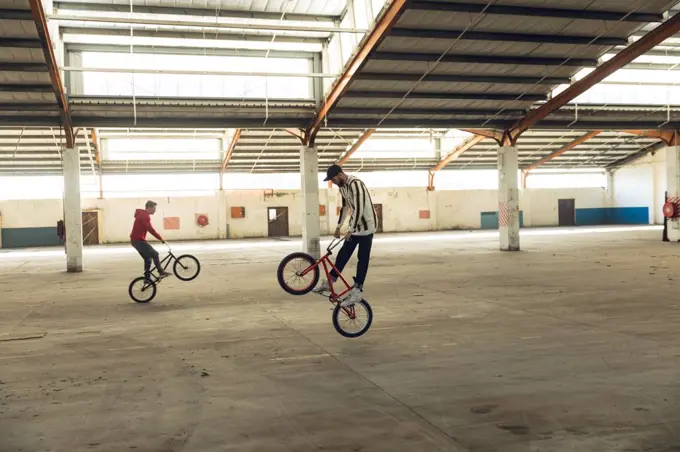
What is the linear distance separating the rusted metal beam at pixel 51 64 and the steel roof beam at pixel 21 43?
0.17 metres

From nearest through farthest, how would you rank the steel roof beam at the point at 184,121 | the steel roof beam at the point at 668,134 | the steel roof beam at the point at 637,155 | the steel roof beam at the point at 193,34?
the steel roof beam at the point at 184,121 → the steel roof beam at the point at 193,34 → the steel roof beam at the point at 668,134 → the steel roof beam at the point at 637,155

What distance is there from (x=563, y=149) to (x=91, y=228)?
26.6 metres

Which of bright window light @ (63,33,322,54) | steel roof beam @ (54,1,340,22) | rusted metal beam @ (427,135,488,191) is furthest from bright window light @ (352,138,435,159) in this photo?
steel roof beam @ (54,1,340,22)

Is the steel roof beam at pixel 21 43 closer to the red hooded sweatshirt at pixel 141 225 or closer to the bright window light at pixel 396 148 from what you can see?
the red hooded sweatshirt at pixel 141 225

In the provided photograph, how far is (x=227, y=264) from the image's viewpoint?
18141 millimetres

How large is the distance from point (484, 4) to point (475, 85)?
4.20 m

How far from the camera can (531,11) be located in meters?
13.3

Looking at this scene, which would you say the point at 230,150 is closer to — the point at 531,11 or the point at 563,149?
Result: the point at 531,11

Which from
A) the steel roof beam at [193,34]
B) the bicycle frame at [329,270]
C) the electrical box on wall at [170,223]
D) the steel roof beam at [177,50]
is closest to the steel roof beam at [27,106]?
the steel roof beam at [193,34]

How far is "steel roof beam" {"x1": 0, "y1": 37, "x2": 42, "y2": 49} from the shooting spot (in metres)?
12.8

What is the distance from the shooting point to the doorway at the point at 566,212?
40500 millimetres

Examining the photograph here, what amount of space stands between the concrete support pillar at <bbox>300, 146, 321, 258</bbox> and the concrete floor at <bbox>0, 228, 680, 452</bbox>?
7.54 meters

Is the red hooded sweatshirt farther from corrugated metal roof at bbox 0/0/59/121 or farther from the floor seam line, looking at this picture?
corrugated metal roof at bbox 0/0/59/121

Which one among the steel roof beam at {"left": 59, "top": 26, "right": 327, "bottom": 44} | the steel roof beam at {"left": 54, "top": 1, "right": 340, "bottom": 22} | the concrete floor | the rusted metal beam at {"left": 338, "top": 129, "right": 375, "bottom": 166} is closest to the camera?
the concrete floor
